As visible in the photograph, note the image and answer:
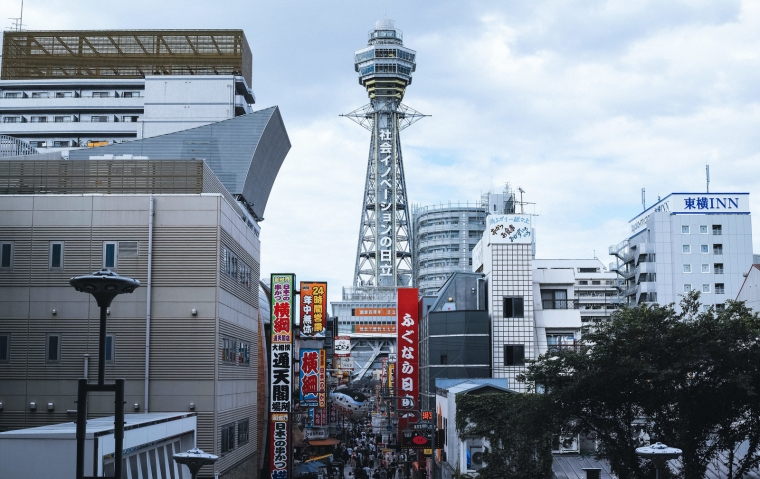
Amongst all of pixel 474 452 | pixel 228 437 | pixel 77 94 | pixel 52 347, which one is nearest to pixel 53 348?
pixel 52 347

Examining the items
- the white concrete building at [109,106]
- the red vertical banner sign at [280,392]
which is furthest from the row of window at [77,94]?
the red vertical banner sign at [280,392]

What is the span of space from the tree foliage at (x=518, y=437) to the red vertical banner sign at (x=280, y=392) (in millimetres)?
8164

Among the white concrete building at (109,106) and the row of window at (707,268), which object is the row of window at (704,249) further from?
the white concrete building at (109,106)

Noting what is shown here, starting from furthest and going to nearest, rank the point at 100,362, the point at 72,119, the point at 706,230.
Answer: the point at 72,119 → the point at 706,230 → the point at 100,362

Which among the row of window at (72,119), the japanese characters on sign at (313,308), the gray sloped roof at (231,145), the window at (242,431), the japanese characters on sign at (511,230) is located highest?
the row of window at (72,119)

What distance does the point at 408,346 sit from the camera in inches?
2960

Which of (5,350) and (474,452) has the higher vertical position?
(5,350)

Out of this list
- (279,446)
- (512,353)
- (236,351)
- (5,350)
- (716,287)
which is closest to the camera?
(5,350)

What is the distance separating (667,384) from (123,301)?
18.9 m

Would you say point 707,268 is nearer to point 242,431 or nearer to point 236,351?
point 242,431

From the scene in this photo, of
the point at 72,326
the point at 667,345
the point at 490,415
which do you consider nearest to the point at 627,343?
the point at 667,345

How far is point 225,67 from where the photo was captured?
123 meters

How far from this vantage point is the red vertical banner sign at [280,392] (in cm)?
4191

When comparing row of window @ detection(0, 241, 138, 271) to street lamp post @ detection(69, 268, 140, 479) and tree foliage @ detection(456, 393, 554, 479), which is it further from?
street lamp post @ detection(69, 268, 140, 479)
